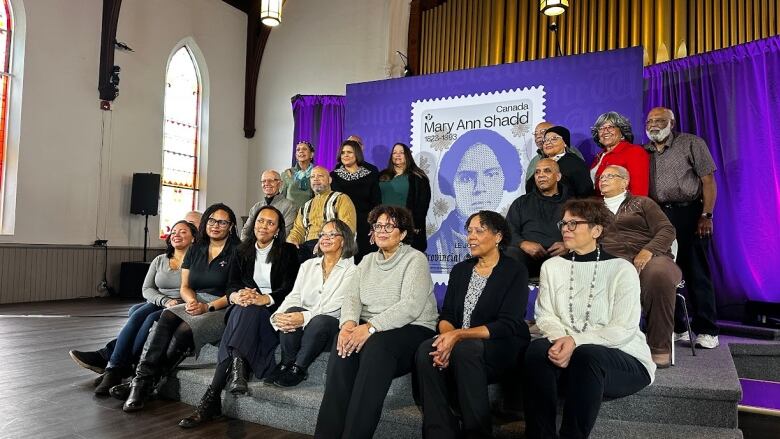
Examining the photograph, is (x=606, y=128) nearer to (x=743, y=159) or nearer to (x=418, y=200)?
(x=418, y=200)

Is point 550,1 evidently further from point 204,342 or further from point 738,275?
point 204,342

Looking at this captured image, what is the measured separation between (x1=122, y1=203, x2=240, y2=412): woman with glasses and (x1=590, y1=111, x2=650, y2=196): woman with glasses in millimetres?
2165

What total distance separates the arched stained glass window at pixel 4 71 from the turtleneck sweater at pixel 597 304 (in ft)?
23.5

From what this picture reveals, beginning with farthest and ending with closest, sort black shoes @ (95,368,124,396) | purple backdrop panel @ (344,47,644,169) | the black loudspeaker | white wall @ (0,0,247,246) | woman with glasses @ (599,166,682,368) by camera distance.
Result: the black loudspeaker → white wall @ (0,0,247,246) → purple backdrop panel @ (344,47,644,169) → black shoes @ (95,368,124,396) → woman with glasses @ (599,166,682,368)

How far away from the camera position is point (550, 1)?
15.8 ft

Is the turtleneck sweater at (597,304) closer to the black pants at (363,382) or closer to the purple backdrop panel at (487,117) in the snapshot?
the black pants at (363,382)

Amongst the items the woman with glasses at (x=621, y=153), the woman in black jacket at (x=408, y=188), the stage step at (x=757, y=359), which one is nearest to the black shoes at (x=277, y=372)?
the woman in black jacket at (x=408, y=188)

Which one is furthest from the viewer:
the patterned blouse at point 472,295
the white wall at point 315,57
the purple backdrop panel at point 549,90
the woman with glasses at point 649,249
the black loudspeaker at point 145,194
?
the white wall at point 315,57

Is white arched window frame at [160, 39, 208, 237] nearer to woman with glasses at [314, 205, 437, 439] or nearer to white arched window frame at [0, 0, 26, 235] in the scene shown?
white arched window frame at [0, 0, 26, 235]

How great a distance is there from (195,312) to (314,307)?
26.4 inches

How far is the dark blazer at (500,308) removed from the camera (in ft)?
7.23

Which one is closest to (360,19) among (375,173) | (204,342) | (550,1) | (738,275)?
(550,1)

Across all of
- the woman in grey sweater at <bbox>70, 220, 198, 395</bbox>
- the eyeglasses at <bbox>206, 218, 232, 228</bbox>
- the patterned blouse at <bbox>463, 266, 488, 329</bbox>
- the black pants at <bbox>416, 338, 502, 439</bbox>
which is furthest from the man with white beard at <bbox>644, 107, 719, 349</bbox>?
the woman in grey sweater at <bbox>70, 220, 198, 395</bbox>

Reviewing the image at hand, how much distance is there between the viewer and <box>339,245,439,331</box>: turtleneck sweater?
2.41m
